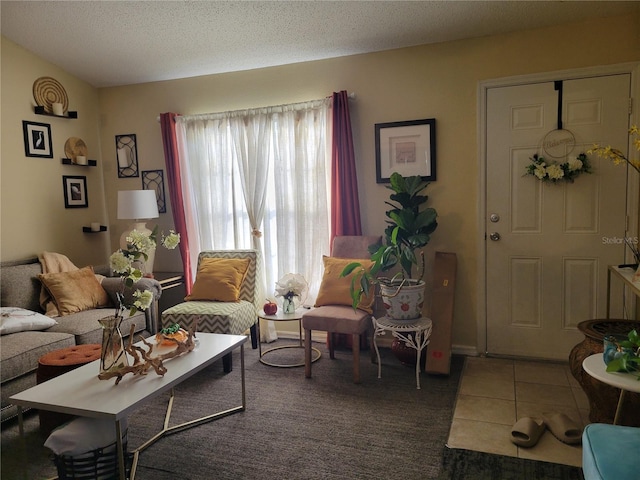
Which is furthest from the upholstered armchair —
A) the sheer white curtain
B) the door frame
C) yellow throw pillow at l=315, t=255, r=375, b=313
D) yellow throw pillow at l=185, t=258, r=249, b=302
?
the door frame

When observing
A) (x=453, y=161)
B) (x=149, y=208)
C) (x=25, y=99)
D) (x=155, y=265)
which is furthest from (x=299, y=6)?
(x=155, y=265)

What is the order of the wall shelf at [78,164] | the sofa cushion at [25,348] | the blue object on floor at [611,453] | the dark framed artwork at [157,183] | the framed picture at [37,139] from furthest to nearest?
the dark framed artwork at [157,183] < the wall shelf at [78,164] < the framed picture at [37,139] < the sofa cushion at [25,348] < the blue object on floor at [611,453]

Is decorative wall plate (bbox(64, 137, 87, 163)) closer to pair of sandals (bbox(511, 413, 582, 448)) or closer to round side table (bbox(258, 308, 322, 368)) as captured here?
round side table (bbox(258, 308, 322, 368))

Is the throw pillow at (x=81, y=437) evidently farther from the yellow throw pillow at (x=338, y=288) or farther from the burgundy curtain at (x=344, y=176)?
the burgundy curtain at (x=344, y=176)

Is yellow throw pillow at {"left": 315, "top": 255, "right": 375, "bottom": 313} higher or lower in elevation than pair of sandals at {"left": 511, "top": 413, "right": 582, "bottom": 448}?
higher

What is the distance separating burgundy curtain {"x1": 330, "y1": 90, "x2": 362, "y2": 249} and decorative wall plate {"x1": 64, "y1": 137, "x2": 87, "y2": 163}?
2.46m

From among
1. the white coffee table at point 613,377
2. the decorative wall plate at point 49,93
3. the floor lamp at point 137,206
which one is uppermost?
the decorative wall plate at point 49,93

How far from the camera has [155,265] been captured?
15.2 feet

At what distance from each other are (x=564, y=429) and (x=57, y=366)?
2.67 meters

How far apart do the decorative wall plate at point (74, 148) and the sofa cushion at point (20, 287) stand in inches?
47.9

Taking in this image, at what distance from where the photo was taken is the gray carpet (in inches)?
86.3

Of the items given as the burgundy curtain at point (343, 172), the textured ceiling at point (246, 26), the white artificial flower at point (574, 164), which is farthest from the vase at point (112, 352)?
the white artificial flower at point (574, 164)

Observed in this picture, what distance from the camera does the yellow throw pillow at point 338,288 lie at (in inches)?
135

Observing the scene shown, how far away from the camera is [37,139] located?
405cm
